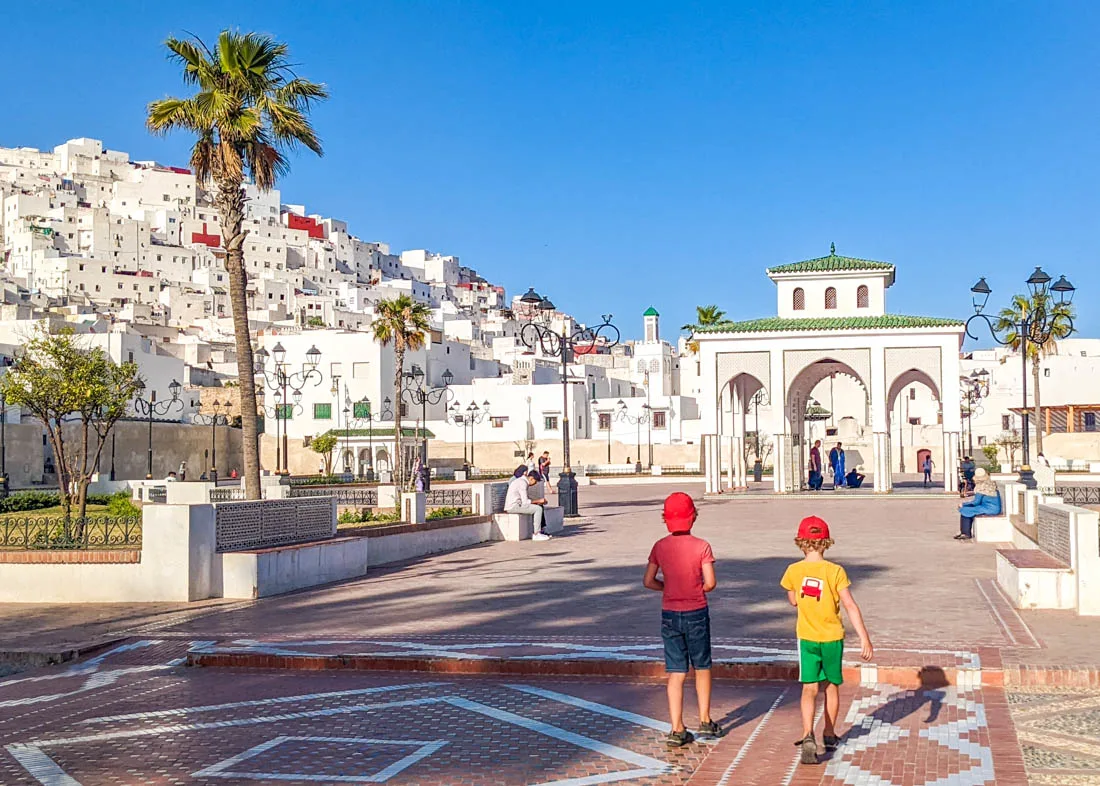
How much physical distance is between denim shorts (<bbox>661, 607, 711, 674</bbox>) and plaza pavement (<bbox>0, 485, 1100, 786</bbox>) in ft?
1.71

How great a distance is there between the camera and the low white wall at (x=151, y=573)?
13664 mm

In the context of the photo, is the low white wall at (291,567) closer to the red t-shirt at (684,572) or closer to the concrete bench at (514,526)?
the concrete bench at (514,526)

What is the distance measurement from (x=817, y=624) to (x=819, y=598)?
14cm

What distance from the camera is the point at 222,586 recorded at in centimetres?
1415

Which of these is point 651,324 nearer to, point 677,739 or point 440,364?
point 440,364

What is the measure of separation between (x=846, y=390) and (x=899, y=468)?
10841 millimetres

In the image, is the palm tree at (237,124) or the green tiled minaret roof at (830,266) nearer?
the palm tree at (237,124)

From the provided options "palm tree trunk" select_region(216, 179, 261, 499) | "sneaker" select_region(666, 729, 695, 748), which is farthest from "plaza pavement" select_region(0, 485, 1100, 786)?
"palm tree trunk" select_region(216, 179, 261, 499)

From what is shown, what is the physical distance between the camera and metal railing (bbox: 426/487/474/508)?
22.9 meters

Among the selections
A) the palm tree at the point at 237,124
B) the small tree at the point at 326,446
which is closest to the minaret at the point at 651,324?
the small tree at the point at 326,446

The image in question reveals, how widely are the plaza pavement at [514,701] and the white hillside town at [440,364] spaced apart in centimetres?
1833

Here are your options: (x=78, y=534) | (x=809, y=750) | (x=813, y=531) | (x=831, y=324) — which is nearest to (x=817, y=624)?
(x=813, y=531)

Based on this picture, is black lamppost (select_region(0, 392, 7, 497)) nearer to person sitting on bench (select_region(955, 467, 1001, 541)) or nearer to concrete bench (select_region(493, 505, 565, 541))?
concrete bench (select_region(493, 505, 565, 541))

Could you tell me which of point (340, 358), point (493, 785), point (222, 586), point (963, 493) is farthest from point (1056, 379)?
point (493, 785)
